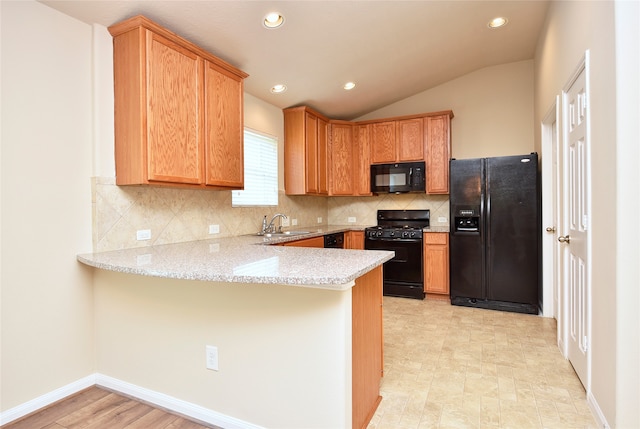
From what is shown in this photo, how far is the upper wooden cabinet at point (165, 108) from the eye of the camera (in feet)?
7.36

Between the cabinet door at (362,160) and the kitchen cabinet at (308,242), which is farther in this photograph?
the cabinet door at (362,160)

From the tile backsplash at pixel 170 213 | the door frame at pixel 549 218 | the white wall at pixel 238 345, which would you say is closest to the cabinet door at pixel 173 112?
the tile backsplash at pixel 170 213

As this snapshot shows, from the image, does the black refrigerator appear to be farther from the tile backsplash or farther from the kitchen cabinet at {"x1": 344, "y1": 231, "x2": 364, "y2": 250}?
the kitchen cabinet at {"x1": 344, "y1": 231, "x2": 364, "y2": 250}

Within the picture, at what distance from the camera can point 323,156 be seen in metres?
4.79

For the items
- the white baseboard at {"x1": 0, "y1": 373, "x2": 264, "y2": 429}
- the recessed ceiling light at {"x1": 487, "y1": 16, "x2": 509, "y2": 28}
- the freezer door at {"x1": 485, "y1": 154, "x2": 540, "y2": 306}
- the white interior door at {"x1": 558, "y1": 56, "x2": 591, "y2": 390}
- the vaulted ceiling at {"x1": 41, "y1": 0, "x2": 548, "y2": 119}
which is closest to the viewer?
the white baseboard at {"x1": 0, "y1": 373, "x2": 264, "y2": 429}

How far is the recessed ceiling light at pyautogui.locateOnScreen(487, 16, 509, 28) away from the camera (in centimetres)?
338

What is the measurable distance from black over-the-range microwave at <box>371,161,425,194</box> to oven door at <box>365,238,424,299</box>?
75 cm

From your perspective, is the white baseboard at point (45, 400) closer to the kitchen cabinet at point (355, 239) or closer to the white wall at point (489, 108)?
the kitchen cabinet at point (355, 239)

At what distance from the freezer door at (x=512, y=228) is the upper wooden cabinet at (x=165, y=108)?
9.76 feet

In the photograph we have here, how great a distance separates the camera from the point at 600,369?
71.6 inches

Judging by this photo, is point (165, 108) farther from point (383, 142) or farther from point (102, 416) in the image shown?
point (383, 142)

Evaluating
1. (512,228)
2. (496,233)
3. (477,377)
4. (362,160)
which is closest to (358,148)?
(362,160)

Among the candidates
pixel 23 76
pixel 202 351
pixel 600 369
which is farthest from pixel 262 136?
pixel 600 369

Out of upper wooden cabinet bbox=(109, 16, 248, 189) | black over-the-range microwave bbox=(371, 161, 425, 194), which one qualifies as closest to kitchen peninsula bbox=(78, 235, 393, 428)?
upper wooden cabinet bbox=(109, 16, 248, 189)
